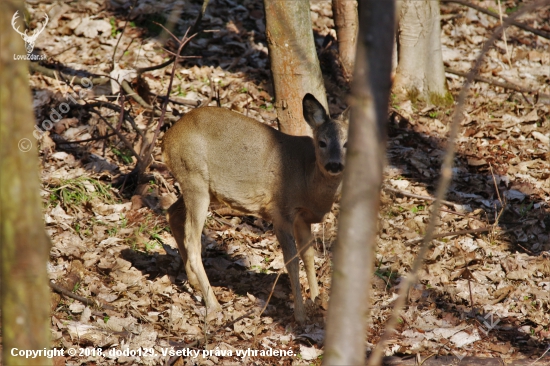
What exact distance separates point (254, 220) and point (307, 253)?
5.64ft

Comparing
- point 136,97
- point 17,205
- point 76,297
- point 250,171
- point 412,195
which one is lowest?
point 76,297

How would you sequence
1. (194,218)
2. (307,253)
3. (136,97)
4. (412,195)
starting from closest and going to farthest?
(307,253) < (194,218) < (412,195) < (136,97)

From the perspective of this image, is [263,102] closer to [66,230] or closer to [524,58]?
[66,230]

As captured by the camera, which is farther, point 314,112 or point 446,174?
point 314,112

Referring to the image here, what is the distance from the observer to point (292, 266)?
5.84 metres

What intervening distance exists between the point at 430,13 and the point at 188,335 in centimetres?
624

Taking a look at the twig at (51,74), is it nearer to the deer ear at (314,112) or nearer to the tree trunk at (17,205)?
the deer ear at (314,112)

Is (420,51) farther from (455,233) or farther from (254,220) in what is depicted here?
(254,220)

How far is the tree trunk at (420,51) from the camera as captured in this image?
9156mm

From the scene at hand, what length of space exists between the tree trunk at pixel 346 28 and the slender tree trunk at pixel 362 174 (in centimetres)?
771

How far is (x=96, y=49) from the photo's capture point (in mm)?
10102

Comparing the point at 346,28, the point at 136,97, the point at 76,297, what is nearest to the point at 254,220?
the point at 136,97

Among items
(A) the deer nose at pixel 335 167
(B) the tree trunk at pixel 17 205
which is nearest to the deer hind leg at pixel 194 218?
(A) the deer nose at pixel 335 167

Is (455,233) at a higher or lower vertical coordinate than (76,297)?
higher
